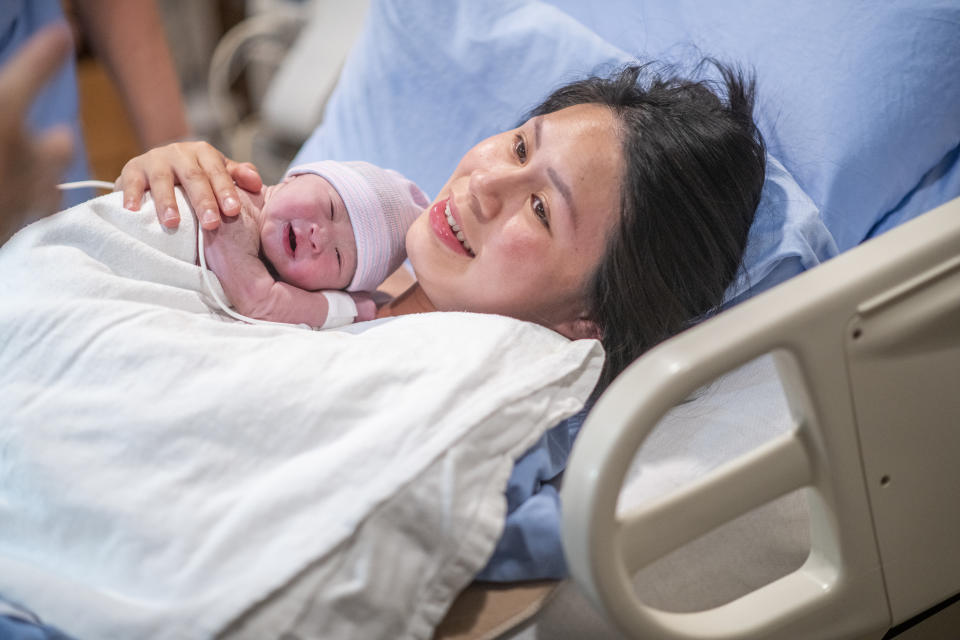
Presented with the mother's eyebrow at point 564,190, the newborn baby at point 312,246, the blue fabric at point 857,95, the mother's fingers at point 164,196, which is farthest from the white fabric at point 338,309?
the blue fabric at point 857,95

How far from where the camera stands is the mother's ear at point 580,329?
1.16 meters

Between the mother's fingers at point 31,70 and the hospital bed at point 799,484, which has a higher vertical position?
the mother's fingers at point 31,70

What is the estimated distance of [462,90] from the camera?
1567 millimetres

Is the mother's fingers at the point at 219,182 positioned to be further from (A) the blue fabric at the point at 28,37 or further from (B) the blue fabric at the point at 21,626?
(B) the blue fabric at the point at 21,626

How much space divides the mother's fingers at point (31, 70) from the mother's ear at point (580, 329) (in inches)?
26.7

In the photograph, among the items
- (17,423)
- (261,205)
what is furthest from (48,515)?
(261,205)

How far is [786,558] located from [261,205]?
84 cm

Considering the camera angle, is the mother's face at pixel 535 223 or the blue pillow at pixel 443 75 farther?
the blue pillow at pixel 443 75

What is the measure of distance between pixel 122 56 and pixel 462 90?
1.92ft

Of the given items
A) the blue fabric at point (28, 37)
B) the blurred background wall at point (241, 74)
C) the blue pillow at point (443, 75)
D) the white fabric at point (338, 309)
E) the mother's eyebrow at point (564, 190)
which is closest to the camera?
the mother's eyebrow at point (564, 190)

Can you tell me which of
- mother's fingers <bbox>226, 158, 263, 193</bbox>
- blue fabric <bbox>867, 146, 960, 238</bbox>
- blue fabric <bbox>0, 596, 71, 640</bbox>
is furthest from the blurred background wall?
blue fabric <bbox>0, 596, 71, 640</bbox>

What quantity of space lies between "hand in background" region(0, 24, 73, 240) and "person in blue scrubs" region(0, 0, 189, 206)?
1.82 ft

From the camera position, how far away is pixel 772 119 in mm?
1289

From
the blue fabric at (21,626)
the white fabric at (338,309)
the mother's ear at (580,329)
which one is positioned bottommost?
the mother's ear at (580,329)
